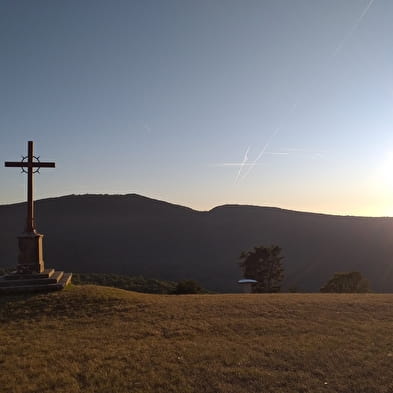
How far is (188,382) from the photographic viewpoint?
5996 mm

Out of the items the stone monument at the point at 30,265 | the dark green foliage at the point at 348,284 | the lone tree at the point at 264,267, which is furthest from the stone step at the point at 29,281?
the lone tree at the point at 264,267

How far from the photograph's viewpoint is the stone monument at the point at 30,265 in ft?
43.0

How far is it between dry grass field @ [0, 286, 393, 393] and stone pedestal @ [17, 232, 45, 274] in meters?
1.90

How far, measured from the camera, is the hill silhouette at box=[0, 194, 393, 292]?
2451 inches

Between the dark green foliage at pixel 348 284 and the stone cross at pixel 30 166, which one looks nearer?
the stone cross at pixel 30 166

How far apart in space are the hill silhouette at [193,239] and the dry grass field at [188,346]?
144 feet

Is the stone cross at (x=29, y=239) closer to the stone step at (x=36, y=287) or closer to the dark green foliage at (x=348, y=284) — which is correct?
the stone step at (x=36, y=287)

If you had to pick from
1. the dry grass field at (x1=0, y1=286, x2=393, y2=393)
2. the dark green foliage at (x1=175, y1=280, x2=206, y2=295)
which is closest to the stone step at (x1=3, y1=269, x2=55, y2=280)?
the dry grass field at (x1=0, y1=286, x2=393, y2=393)

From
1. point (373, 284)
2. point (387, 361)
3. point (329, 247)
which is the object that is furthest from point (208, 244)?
point (387, 361)

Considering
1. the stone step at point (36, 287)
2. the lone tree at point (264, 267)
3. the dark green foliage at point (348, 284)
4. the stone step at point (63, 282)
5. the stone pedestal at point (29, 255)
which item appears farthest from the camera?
the lone tree at point (264, 267)

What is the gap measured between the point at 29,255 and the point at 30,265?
Answer: 0.38 metres

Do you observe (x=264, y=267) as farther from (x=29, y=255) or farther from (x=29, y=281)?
(x=29, y=281)

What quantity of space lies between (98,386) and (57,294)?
753 centimetres

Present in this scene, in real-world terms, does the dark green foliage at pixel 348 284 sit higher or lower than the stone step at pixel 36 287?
lower
